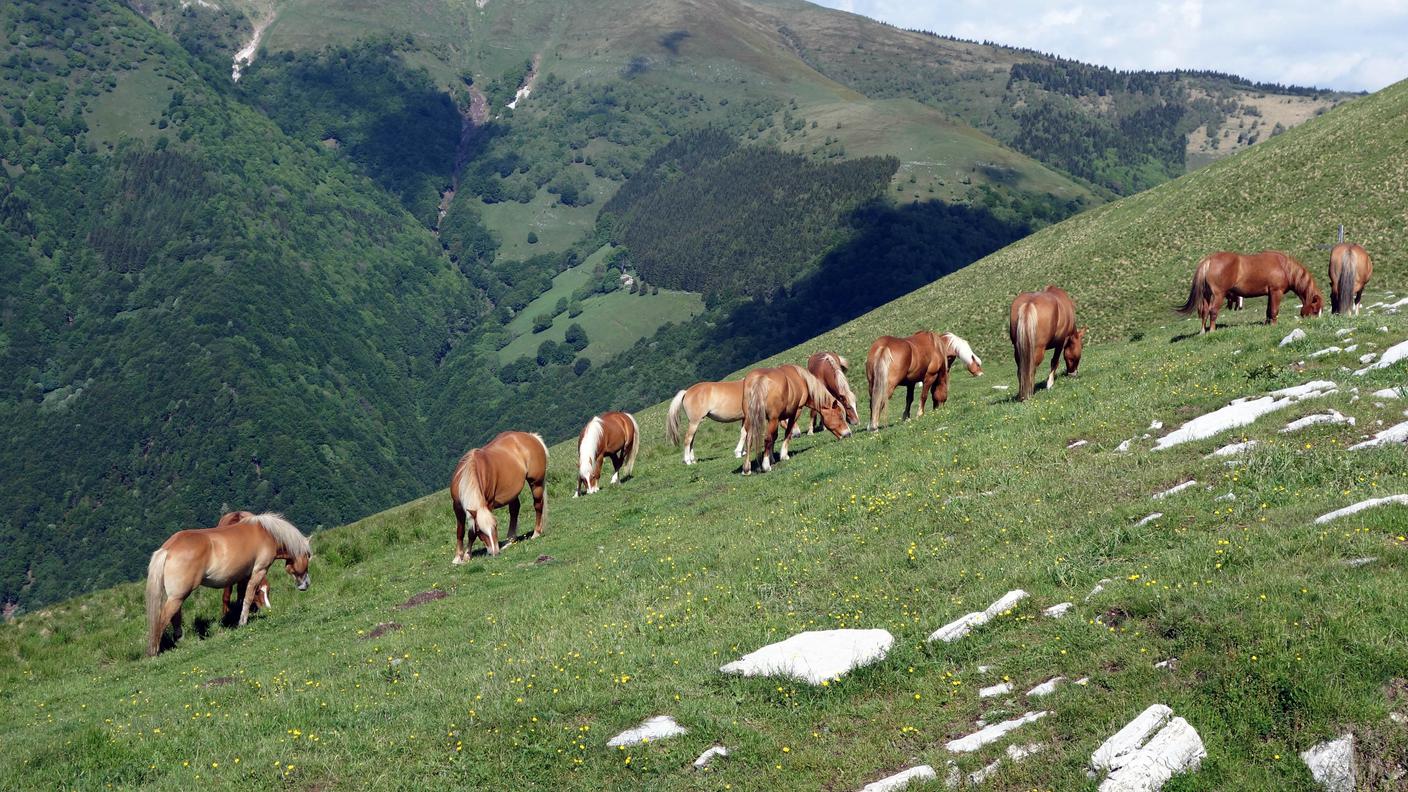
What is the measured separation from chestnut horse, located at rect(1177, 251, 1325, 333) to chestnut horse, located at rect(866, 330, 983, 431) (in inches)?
303

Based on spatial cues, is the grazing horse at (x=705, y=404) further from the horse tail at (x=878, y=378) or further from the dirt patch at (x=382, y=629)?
the dirt patch at (x=382, y=629)

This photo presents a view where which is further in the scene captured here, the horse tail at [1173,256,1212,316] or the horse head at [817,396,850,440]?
the horse tail at [1173,256,1212,316]

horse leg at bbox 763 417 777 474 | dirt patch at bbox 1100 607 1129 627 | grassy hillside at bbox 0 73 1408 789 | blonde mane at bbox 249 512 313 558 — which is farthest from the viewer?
horse leg at bbox 763 417 777 474

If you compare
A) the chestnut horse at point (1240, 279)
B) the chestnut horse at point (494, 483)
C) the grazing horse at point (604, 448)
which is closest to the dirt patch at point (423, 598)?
the chestnut horse at point (494, 483)

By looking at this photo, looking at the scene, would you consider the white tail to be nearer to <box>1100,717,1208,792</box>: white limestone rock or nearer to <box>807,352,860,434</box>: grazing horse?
<box>807,352,860,434</box>: grazing horse

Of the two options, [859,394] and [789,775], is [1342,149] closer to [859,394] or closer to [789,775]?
[859,394]

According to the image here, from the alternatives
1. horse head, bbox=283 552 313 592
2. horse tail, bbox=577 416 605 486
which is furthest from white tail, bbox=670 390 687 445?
horse head, bbox=283 552 313 592

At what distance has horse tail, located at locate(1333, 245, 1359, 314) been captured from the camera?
98.8ft

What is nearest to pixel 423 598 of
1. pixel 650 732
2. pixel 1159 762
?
pixel 650 732

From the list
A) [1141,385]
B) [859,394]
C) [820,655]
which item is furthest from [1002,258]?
[820,655]

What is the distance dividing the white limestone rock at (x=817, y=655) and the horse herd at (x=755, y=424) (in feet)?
39.8

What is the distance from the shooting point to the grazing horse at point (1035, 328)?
2530cm

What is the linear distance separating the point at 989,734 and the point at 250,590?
18.8 m

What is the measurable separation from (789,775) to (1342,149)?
58.4 metres
